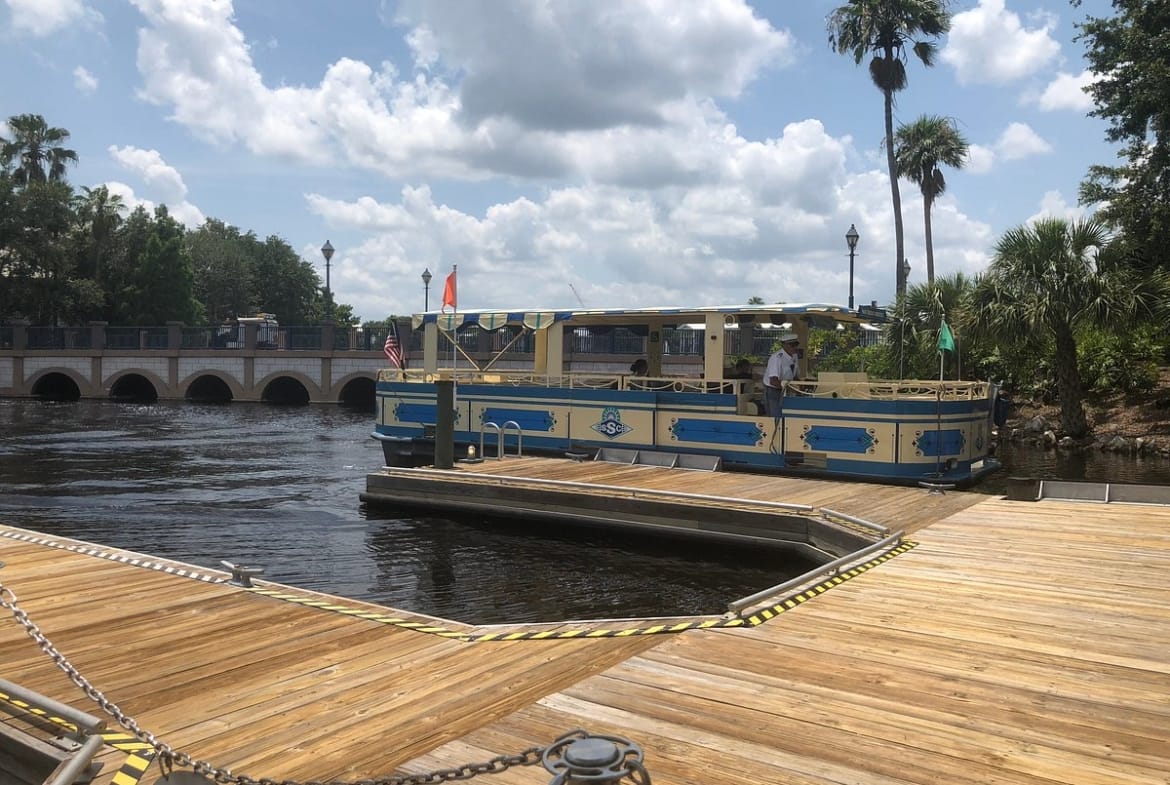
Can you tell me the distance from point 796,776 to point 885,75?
43.5 meters

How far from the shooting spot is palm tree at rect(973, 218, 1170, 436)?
23344mm

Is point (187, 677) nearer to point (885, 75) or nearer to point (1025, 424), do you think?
point (1025, 424)

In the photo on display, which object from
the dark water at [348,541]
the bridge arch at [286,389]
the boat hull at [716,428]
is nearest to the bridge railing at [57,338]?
the bridge arch at [286,389]

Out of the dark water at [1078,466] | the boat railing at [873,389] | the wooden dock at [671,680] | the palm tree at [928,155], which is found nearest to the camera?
the wooden dock at [671,680]

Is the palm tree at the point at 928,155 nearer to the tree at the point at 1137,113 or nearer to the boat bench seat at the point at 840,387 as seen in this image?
the tree at the point at 1137,113

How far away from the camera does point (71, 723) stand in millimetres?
4438

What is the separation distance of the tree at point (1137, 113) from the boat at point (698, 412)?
590 inches

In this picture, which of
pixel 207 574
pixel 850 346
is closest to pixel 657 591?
pixel 207 574

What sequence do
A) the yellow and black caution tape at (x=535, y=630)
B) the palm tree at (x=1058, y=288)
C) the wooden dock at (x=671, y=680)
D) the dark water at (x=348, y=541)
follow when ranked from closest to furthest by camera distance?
the wooden dock at (x=671, y=680) < the yellow and black caution tape at (x=535, y=630) < the dark water at (x=348, y=541) < the palm tree at (x=1058, y=288)

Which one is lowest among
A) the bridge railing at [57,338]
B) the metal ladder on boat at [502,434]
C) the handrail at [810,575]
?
the handrail at [810,575]

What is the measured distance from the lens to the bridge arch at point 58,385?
5319cm

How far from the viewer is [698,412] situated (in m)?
16.9

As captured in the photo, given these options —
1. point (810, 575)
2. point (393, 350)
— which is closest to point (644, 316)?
point (393, 350)

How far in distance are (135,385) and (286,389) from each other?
417 inches
